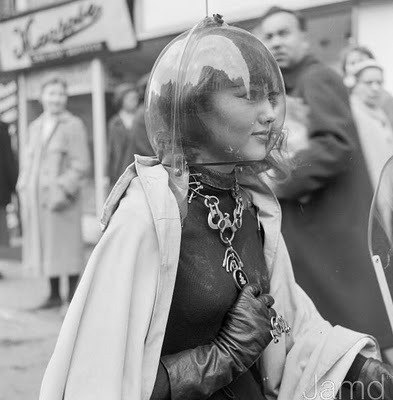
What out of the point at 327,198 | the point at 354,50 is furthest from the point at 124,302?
the point at 354,50

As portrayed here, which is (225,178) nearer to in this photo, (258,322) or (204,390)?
(258,322)

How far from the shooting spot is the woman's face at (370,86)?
2.66 m

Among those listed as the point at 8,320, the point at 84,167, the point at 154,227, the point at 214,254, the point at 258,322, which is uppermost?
the point at 154,227

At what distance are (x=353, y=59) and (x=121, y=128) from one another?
6.57 ft

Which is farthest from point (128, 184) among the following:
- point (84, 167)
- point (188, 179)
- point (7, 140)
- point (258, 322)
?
point (7, 140)

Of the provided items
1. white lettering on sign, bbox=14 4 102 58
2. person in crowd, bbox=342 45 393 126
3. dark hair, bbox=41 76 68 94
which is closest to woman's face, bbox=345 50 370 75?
person in crowd, bbox=342 45 393 126

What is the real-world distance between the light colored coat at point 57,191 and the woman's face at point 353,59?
247 cm

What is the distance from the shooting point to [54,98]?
4.82 m

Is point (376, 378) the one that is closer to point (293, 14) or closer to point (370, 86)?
point (370, 86)

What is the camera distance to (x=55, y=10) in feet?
15.0

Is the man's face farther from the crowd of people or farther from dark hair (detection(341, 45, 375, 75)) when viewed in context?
the crowd of people

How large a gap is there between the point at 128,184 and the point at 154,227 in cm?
16

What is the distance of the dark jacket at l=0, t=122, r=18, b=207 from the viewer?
5387mm

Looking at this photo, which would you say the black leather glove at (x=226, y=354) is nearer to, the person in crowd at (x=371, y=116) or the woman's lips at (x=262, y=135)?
the woman's lips at (x=262, y=135)
